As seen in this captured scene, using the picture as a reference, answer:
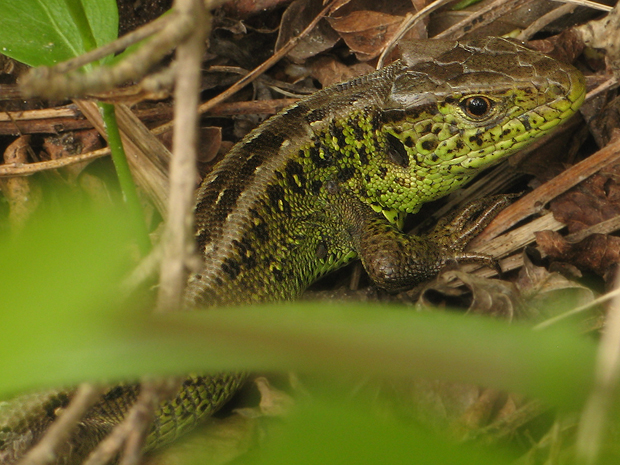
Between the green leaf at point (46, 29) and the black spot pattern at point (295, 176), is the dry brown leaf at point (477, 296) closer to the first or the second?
the black spot pattern at point (295, 176)

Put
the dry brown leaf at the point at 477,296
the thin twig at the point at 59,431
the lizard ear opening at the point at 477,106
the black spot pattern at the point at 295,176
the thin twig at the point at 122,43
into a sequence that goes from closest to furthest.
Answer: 1. the thin twig at the point at 59,431
2. the thin twig at the point at 122,43
3. the dry brown leaf at the point at 477,296
4. the lizard ear opening at the point at 477,106
5. the black spot pattern at the point at 295,176

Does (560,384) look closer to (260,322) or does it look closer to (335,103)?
(260,322)

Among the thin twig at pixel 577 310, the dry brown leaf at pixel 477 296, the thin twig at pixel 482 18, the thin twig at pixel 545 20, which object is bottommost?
the thin twig at pixel 577 310

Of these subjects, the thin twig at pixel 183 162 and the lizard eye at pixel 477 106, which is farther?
the lizard eye at pixel 477 106

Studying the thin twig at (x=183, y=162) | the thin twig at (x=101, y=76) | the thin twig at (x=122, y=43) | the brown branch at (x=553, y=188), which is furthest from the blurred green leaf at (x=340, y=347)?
the brown branch at (x=553, y=188)

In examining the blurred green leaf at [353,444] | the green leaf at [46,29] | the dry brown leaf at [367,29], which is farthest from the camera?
the dry brown leaf at [367,29]

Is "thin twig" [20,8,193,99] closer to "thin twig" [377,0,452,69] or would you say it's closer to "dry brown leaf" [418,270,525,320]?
"dry brown leaf" [418,270,525,320]

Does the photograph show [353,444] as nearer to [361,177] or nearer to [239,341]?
[239,341]

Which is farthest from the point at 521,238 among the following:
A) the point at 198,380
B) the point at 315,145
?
the point at 198,380
